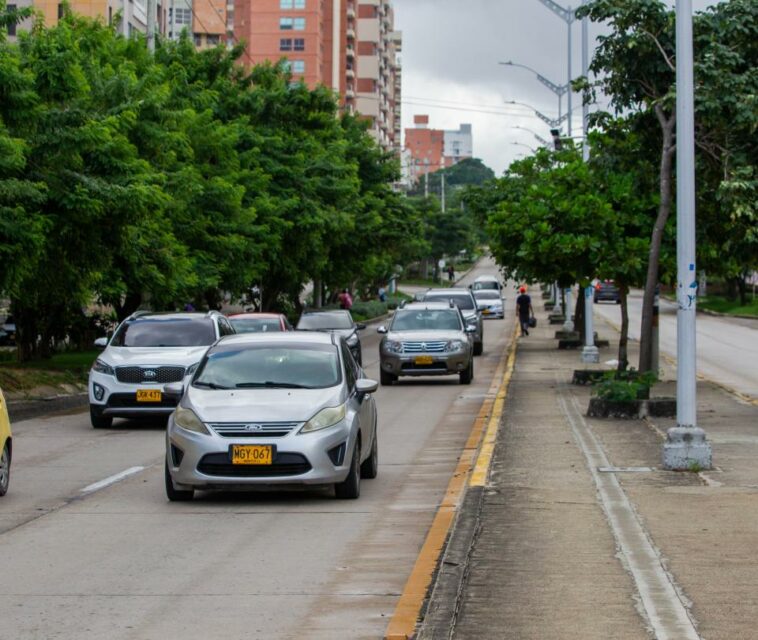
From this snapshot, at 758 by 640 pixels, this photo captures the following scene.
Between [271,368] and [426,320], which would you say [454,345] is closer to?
[426,320]

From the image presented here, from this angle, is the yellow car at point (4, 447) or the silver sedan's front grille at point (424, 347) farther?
the silver sedan's front grille at point (424, 347)

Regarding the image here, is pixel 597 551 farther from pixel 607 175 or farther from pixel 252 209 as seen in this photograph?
pixel 252 209

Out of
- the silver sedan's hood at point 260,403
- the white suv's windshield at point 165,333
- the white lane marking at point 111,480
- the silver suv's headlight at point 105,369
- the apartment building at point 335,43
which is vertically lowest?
the white lane marking at point 111,480

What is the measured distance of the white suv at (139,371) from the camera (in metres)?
21.6

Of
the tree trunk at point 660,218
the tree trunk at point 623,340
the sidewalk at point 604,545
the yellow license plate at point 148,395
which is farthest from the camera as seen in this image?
the tree trunk at point 623,340

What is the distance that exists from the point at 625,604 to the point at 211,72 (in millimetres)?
44787

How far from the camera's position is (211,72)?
51.2m

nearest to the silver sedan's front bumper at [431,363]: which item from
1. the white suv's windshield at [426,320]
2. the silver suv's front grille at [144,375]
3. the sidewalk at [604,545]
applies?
the white suv's windshield at [426,320]

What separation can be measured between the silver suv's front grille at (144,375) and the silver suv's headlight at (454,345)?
11210 mm

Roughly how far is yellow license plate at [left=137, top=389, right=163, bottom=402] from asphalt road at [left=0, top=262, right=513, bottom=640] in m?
3.31

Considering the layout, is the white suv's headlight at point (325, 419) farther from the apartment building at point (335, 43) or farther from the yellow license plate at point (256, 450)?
the apartment building at point (335, 43)

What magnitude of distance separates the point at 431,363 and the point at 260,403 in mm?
18810

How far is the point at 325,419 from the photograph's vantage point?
13180 millimetres

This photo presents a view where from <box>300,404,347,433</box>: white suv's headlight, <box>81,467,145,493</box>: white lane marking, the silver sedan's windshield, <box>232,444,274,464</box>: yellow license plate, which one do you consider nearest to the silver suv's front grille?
<box>81,467,145,493</box>: white lane marking
